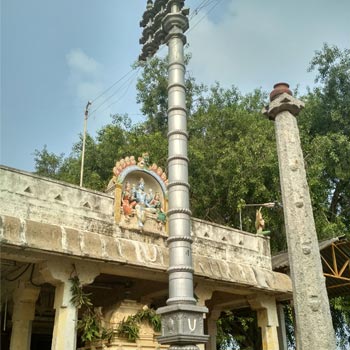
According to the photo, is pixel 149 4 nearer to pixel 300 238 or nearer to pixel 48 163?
pixel 300 238

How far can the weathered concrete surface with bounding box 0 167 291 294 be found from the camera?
8570 millimetres

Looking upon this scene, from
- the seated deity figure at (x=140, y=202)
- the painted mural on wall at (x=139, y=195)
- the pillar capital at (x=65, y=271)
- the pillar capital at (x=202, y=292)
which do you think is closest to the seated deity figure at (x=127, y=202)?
the painted mural on wall at (x=139, y=195)

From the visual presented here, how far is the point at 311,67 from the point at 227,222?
873cm

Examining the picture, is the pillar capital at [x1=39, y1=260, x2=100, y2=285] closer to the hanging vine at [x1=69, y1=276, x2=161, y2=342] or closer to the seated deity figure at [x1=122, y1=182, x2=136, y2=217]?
the hanging vine at [x1=69, y1=276, x2=161, y2=342]

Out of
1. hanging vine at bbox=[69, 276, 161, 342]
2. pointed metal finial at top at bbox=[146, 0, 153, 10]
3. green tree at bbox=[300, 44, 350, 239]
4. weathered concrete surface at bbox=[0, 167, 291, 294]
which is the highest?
green tree at bbox=[300, 44, 350, 239]

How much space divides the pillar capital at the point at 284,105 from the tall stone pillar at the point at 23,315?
6968mm

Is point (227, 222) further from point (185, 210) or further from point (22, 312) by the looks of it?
point (185, 210)

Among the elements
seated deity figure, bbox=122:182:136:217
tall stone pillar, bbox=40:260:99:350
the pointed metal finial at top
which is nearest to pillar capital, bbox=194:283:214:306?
seated deity figure, bbox=122:182:136:217

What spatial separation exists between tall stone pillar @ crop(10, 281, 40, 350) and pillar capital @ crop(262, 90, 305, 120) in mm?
6968

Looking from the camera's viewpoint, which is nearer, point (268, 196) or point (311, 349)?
point (311, 349)

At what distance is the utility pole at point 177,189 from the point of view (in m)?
5.32

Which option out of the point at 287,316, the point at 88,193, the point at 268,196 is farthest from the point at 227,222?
the point at 88,193

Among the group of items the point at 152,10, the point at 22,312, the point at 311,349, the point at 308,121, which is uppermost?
the point at 308,121

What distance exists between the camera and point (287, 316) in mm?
20031
